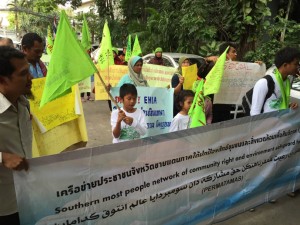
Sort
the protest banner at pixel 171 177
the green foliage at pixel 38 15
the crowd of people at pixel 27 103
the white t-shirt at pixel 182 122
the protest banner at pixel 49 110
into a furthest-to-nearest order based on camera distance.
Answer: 1. the green foliage at pixel 38 15
2. the white t-shirt at pixel 182 122
3. the protest banner at pixel 49 110
4. the protest banner at pixel 171 177
5. the crowd of people at pixel 27 103

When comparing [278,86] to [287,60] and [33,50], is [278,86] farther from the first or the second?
[33,50]

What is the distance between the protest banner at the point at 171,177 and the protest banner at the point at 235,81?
5.09 feet

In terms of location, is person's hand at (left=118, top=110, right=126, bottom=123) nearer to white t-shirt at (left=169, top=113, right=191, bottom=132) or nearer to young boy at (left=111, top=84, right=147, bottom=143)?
young boy at (left=111, top=84, right=147, bottom=143)

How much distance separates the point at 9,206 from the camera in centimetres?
190

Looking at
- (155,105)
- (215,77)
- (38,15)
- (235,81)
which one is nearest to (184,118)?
(215,77)

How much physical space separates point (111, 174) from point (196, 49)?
35.6 ft

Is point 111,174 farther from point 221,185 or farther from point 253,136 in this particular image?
point 253,136

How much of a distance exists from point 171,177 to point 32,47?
2.05 meters

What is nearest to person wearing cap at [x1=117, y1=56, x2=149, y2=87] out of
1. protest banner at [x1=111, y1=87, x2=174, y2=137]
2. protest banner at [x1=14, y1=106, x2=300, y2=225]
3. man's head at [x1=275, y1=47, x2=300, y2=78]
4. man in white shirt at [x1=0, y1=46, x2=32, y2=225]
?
protest banner at [x1=111, y1=87, x2=174, y2=137]

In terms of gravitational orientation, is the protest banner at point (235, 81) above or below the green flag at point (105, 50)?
below

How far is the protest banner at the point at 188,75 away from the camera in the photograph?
16.0 feet

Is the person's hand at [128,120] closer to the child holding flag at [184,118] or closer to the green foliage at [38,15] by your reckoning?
the child holding flag at [184,118]

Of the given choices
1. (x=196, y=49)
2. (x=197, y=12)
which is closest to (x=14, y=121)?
(x=197, y=12)

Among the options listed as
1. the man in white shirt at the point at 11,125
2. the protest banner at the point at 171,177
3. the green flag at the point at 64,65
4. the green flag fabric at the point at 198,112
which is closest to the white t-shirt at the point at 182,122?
the green flag fabric at the point at 198,112
